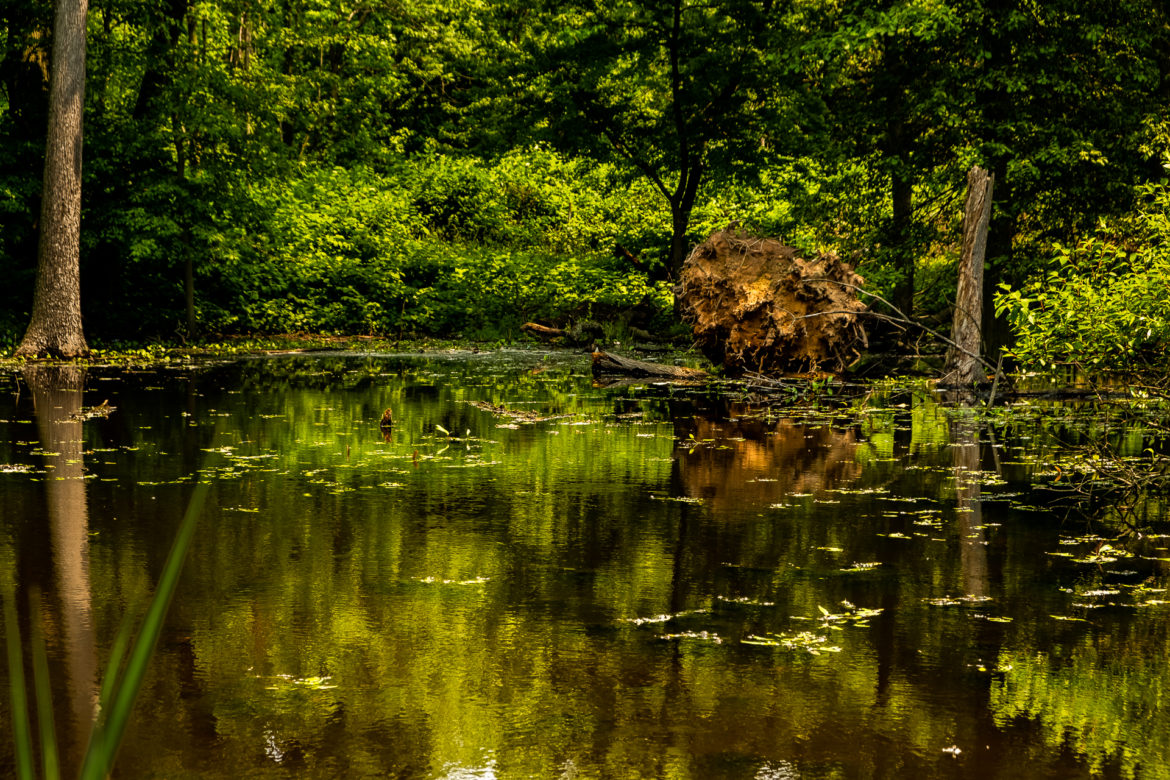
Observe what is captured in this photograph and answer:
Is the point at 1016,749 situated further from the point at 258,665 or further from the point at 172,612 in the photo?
the point at 172,612

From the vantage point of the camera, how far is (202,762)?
3674 mm

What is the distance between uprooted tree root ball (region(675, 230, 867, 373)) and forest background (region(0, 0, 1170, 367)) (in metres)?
3.03

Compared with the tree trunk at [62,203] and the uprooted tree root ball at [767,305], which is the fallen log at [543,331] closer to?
the uprooted tree root ball at [767,305]

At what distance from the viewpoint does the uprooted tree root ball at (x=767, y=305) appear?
18859 millimetres

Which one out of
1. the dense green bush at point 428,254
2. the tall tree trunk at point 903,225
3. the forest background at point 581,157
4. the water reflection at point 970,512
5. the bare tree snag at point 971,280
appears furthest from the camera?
the dense green bush at point 428,254

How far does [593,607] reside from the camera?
558cm

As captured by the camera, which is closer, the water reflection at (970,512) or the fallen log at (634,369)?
the water reflection at (970,512)

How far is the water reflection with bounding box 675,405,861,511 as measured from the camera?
8911 mm

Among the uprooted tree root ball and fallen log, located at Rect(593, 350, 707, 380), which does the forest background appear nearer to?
the uprooted tree root ball

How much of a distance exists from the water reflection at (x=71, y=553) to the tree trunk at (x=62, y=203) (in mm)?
8398

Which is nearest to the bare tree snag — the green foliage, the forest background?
the forest background

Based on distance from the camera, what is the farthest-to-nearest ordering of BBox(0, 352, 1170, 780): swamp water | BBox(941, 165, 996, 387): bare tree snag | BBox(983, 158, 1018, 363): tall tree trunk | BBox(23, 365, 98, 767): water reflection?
BBox(983, 158, 1018, 363): tall tree trunk, BBox(941, 165, 996, 387): bare tree snag, BBox(23, 365, 98, 767): water reflection, BBox(0, 352, 1170, 780): swamp water

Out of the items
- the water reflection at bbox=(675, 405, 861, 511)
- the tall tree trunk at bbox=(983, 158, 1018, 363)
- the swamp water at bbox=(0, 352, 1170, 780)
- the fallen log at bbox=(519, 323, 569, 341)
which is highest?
the tall tree trunk at bbox=(983, 158, 1018, 363)

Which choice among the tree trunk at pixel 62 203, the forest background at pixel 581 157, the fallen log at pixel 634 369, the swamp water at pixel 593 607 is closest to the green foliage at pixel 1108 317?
the forest background at pixel 581 157
